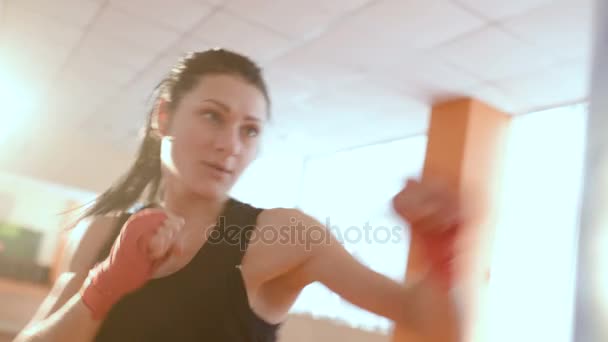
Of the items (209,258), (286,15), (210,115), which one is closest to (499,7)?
(286,15)

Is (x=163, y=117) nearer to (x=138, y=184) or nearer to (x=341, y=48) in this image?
(x=138, y=184)

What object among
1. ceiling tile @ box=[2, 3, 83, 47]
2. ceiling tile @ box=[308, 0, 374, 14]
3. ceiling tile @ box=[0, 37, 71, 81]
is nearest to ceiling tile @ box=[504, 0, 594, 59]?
ceiling tile @ box=[308, 0, 374, 14]

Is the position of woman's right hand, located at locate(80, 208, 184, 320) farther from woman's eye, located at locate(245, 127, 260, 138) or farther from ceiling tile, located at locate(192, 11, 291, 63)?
ceiling tile, located at locate(192, 11, 291, 63)

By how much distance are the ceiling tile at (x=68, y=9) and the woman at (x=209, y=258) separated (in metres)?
2.06

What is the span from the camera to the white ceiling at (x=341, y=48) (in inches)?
97.7

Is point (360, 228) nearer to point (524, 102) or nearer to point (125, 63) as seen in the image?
point (524, 102)

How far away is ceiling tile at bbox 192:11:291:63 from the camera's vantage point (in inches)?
113

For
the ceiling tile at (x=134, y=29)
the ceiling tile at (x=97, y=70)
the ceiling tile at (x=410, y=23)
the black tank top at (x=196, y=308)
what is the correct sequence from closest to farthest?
1. the black tank top at (x=196, y=308)
2. the ceiling tile at (x=410, y=23)
3. the ceiling tile at (x=134, y=29)
4. the ceiling tile at (x=97, y=70)

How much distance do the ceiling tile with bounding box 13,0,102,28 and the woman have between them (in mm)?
2057

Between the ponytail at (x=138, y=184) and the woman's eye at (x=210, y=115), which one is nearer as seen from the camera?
the woman's eye at (x=210, y=115)

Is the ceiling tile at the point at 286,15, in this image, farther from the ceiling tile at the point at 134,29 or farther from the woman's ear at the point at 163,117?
the woman's ear at the point at 163,117

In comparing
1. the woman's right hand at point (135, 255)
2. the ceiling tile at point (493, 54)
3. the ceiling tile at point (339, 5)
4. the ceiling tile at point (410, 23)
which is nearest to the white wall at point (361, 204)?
the ceiling tile at point (493, 54)

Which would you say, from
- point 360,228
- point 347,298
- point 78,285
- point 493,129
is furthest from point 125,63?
point 347,298

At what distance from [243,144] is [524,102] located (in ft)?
8.42
